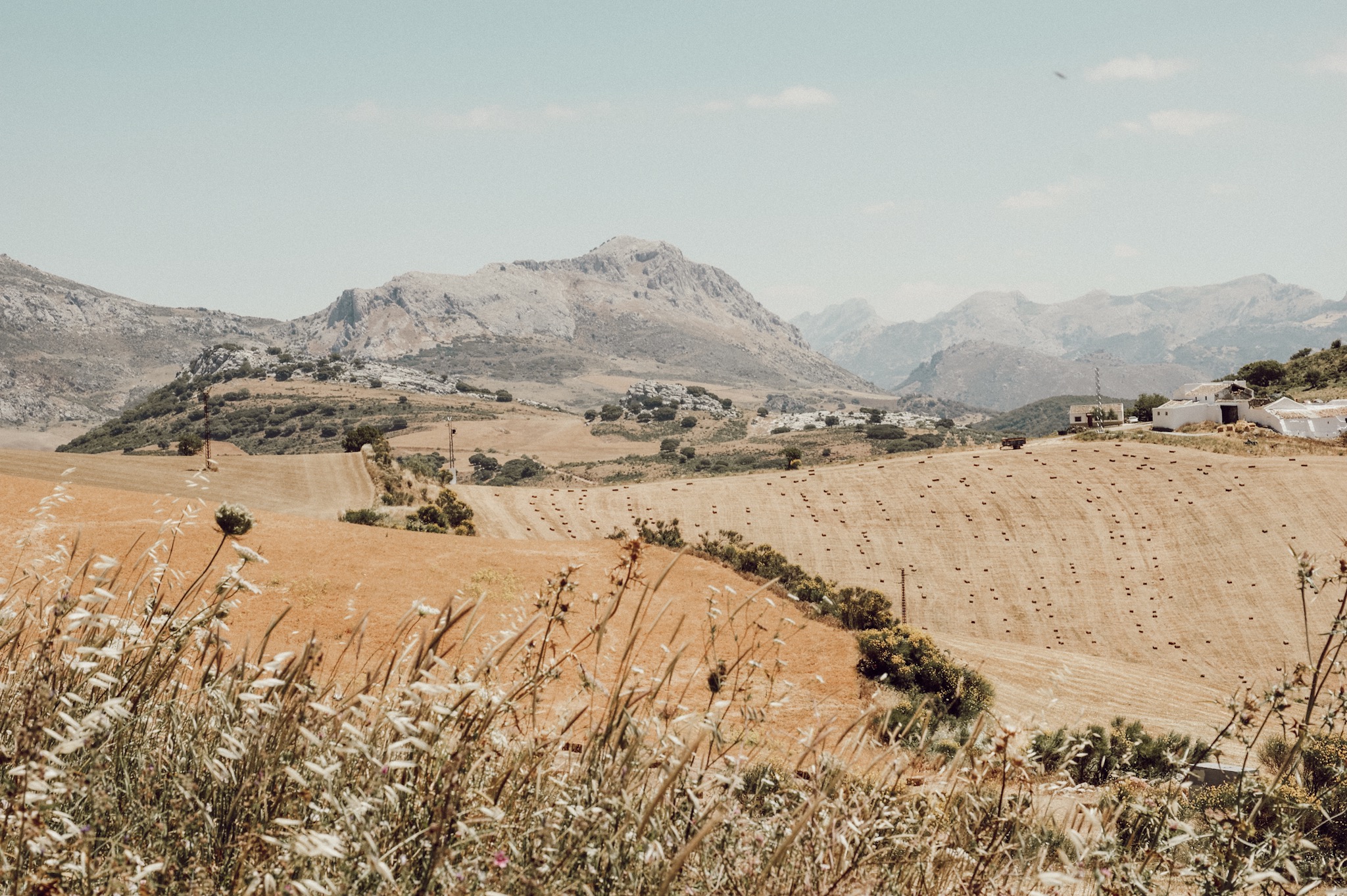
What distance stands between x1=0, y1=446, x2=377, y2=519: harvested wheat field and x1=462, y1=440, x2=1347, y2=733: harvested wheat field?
747cm

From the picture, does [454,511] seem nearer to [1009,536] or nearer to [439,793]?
[1009,536]

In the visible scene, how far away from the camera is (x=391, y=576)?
22.2 m

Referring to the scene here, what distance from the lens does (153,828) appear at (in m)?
3.16

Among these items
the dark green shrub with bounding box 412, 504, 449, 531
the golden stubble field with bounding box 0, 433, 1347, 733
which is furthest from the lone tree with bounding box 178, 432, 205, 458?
the dark green shrub with bounding box 412, 504, 449, 531

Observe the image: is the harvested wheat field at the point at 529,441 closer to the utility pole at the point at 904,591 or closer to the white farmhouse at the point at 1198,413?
the white farmhouse at the point at 1198,413

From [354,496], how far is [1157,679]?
36.8m

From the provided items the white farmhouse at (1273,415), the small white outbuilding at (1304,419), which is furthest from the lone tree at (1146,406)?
the small white outbuilding at (1304,419)

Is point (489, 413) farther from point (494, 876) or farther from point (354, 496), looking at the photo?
point (494, 876)

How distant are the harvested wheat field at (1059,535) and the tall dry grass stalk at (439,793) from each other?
26.3 meters

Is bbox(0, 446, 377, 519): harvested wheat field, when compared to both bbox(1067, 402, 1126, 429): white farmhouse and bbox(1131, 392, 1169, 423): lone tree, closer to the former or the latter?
bbox(1067, 402, 1126, 429): white farmhouse

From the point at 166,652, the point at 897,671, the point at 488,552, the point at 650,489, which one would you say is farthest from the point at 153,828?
the point at 650,489

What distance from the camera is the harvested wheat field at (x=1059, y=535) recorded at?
3722 centimetres

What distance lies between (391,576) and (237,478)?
2700cm

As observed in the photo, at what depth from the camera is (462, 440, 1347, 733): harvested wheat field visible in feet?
122
